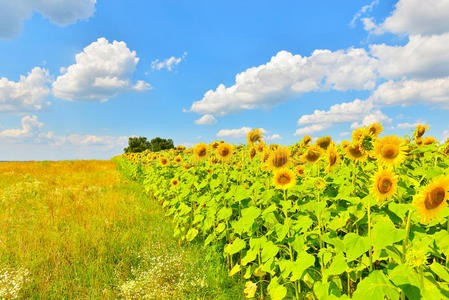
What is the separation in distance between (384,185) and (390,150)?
0.41m

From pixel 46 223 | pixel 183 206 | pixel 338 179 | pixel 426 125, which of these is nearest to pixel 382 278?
pixel 338 179

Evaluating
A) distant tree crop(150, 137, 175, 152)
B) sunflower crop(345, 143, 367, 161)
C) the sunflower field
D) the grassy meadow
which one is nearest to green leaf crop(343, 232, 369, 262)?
the sunflower field

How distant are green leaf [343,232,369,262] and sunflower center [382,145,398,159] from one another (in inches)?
29.0

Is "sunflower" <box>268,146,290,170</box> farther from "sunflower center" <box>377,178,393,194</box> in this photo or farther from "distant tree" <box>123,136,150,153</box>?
"distant tree" <box>123,136,150,153</box>

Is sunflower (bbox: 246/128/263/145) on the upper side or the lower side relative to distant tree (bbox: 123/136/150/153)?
lower

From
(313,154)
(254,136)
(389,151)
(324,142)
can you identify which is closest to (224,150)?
(254,136)

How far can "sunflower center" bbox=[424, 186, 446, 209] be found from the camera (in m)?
1.29

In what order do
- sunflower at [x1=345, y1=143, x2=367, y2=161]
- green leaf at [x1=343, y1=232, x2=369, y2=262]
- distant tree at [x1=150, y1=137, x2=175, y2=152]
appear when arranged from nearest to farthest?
green leaf at [x1=343, y1=232, x2=369, y2=262] → sunflower at [x1=345, y1=143, x2=367, y2=161] → distant tree at [x1=150, y1=137, x2=175, y2=152]

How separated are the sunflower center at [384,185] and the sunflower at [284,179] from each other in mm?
692

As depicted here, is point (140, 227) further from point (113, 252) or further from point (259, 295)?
point (259, 295)

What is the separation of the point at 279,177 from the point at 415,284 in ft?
3.82

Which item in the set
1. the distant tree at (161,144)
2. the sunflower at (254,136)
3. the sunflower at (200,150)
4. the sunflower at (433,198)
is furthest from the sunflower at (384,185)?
the distant tree at (161,144)

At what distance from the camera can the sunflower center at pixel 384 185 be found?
1613 millimetres

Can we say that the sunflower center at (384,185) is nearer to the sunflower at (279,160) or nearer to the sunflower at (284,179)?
the sunflower at (284,179)
